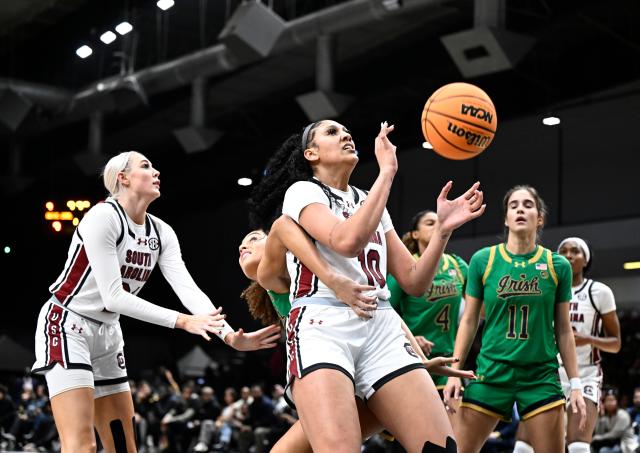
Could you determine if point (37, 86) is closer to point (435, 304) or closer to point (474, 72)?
point (474, 72)

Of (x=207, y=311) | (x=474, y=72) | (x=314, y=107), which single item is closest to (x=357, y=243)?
(x=207, y=311)

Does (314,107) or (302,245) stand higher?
(314,107)

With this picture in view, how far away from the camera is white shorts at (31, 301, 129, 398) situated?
4727 millimetres

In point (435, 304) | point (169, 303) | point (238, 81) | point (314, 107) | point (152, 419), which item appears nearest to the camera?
point (435, 304)

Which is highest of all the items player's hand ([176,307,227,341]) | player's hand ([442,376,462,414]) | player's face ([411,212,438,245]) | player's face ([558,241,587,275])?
player's face ([411,212,438,245])

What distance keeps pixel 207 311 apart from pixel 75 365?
2.29ft

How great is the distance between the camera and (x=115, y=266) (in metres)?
4.64

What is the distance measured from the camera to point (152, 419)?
19.3 m

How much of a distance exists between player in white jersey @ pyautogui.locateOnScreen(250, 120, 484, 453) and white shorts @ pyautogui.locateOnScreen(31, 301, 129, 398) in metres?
1.51

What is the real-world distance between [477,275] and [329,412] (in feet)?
8.06

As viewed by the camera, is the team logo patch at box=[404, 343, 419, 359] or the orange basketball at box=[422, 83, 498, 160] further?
the orange basketball at box=[422, 83, 498, 160]

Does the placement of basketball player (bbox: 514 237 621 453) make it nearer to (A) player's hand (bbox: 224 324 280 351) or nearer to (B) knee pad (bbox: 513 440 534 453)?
(B) knee pad (bbox: 513 440 534 453)

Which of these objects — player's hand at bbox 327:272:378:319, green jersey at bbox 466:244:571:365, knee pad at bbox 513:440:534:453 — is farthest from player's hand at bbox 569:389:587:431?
player's hand at bbox 327:272:378:319

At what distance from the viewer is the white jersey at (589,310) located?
287 inches
